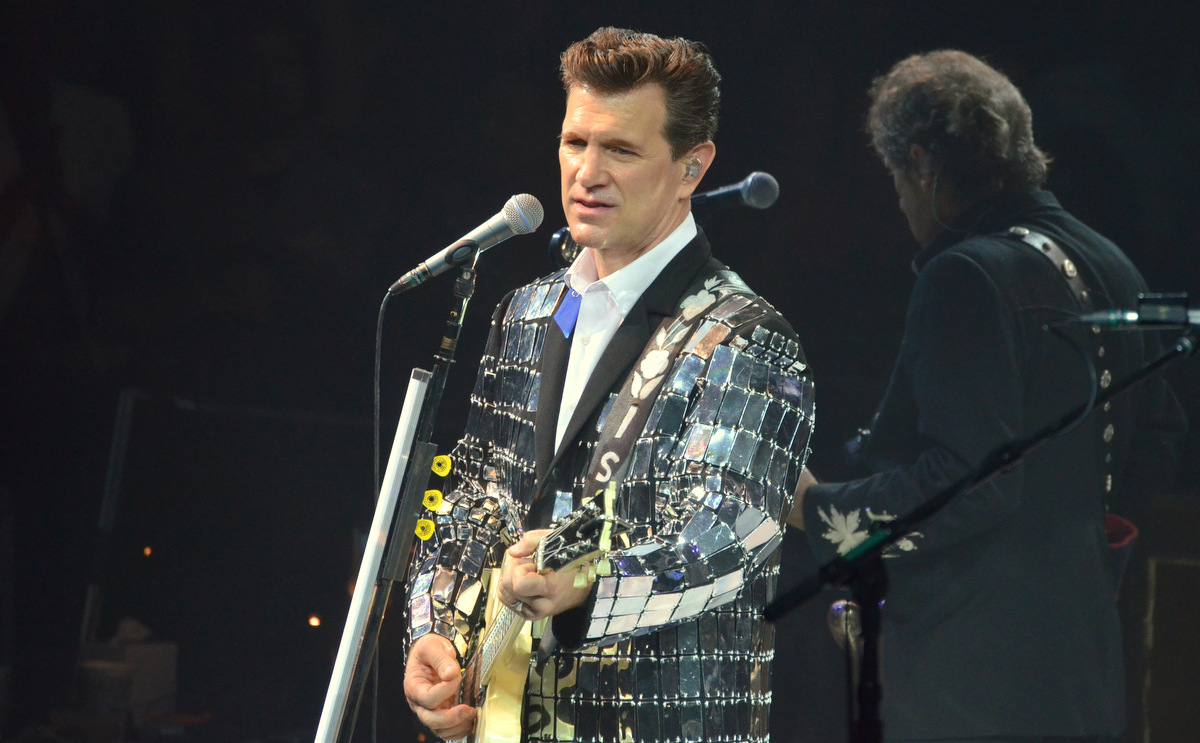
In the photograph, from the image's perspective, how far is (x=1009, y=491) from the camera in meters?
2.98

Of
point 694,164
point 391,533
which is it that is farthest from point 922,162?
point 391,533

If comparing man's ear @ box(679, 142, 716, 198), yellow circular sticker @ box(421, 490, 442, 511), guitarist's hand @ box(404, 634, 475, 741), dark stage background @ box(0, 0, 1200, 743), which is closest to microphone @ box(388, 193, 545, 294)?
man's ear @ box(679, 142, 716, 198)

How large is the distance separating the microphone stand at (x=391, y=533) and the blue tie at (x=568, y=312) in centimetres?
18

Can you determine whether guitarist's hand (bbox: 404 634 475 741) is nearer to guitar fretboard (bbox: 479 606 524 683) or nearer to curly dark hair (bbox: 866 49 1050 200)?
guitar fretboard (bbox: 479 606 524 683)

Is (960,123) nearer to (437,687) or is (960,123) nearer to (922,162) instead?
(922,162)

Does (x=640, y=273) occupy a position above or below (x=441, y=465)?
above

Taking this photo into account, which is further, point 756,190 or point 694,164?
point 756,190

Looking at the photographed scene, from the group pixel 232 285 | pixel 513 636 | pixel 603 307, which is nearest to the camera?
pixel 513 636

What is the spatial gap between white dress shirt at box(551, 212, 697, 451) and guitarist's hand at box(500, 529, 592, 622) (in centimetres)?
39

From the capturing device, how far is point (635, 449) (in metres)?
1.99

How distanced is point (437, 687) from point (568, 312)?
2.38 feet

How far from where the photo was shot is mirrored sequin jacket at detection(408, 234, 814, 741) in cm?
183

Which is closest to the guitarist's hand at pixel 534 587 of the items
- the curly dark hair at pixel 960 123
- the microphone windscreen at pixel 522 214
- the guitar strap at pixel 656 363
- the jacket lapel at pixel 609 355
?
the guitar strap at pixel 656 363

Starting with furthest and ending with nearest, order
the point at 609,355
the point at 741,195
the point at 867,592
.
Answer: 1. the point at 741,195
2. the point at 609,355
3. the point at 867,592
